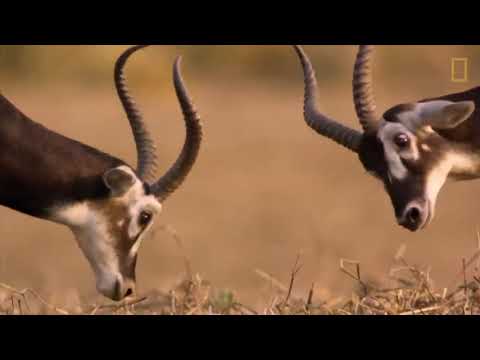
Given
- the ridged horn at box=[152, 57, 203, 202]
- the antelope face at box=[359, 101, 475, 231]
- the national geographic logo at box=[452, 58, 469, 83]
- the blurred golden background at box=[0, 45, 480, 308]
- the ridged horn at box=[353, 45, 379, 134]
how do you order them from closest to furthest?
1. the antelope face at box=[359, 101, 475, 231]
2. the ridged horn at box=[152, 57, 203, 202]
3. the ridged horn at box=[353, 45, 379, 134]
4. the national geographic logo at box=[452, 58, 469, 83]
5. the blurred golden background at box=[0, 45, 480, 308]

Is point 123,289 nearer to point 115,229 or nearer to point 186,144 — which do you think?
point 115,229

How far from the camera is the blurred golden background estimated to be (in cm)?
1784

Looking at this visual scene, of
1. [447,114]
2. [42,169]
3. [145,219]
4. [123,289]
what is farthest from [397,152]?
[42,169]

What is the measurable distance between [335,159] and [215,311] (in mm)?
15696

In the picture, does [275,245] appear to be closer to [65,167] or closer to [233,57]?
[233,57]

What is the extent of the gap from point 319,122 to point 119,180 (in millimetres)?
1431

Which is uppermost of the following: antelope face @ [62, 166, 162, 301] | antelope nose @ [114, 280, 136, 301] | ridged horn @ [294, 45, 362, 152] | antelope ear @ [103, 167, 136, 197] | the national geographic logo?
the national geographic logo

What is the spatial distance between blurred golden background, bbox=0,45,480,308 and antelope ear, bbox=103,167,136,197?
4.81 m

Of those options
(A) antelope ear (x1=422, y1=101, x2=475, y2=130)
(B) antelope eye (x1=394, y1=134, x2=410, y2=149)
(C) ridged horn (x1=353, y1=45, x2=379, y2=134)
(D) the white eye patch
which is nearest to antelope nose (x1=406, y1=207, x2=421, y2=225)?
(D) the white eye patch

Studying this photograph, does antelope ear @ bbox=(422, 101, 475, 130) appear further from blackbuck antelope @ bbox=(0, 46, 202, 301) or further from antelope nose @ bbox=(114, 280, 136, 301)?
antelope nose @ bbox=(114, 280, 136, 301)

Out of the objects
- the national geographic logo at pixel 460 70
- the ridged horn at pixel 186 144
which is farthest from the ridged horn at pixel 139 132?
the national geographic logo at pixel 460 70

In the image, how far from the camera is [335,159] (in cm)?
2552

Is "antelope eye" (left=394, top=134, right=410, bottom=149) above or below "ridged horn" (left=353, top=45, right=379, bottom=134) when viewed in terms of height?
below
